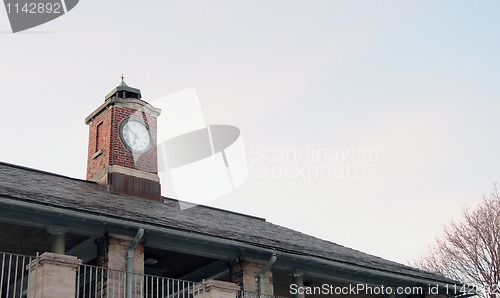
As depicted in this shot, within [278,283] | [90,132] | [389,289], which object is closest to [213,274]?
[278,283]

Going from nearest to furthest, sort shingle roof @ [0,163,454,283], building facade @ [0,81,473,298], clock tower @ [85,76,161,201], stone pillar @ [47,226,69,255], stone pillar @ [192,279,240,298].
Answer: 1. stone pillar @ [192,279,240,298]
2. building facade @ [0,81,473,298]
3. stone pillar @ [47,226,69,255]
4. shingle roof @ [0,163,454,283]
5. clock tower @ [85,76,161,201]

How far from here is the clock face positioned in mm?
19375

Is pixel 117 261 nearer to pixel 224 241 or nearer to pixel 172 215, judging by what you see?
pixel 224 241

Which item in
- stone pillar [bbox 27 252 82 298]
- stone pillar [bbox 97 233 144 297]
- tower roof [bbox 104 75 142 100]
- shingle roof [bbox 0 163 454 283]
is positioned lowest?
stone pillar [bbox 27 252 82 298]

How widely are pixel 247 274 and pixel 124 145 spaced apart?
559cm

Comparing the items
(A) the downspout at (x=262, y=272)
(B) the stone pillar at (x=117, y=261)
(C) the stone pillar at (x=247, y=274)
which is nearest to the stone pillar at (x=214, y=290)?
(B) the stone pillar at (x=117, y=261)

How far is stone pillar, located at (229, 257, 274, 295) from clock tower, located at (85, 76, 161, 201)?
386 centimetres

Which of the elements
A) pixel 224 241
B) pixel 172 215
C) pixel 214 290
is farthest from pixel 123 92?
pixel 214 290

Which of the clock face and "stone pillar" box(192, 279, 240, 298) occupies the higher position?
the clock face

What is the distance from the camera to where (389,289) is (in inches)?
722

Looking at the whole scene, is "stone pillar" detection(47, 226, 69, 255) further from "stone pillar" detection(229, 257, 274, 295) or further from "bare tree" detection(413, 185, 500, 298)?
"bare tree" detection(413, 185, 500, 298)

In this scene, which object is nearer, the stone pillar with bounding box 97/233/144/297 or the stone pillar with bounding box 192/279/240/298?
the stone pillar with bounding box 192/279/240/298

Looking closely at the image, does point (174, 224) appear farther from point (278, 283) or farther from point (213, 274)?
point (278, 283)

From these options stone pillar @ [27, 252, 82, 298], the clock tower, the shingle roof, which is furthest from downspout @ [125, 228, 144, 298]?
the clock tower
